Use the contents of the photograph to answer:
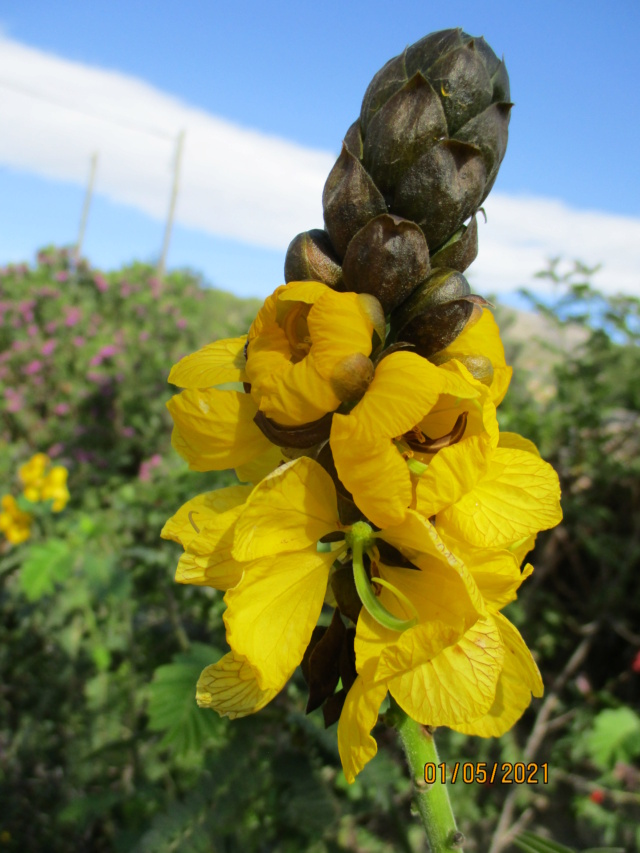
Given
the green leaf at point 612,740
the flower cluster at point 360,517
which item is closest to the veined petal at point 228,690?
the flower cluster at point 360,517

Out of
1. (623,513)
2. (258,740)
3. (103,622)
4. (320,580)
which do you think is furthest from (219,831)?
(623,513)

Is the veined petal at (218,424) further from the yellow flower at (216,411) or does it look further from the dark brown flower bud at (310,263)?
the dark brown flower bud at (310,263)

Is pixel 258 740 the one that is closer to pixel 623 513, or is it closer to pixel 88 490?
pixel 623 513

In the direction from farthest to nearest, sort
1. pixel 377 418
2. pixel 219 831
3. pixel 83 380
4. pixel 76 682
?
1. pixel 83 380
2. pixel 76 682
3. pixel 219 831
4. pixel 377 418

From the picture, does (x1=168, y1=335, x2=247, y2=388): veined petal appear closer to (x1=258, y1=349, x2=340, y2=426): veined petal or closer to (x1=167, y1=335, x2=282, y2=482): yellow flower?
(x1=167, y1=335, x2=282, y2=482): yellow flower

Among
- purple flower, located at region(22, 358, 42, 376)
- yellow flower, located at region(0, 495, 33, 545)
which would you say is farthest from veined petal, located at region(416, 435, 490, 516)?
purple flower, located at region(22, 358, 42, 376)

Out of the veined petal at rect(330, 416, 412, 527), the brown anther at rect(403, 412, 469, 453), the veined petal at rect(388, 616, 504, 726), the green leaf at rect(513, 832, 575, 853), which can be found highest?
the brown anther at rect(403, 412, 469, 453)
